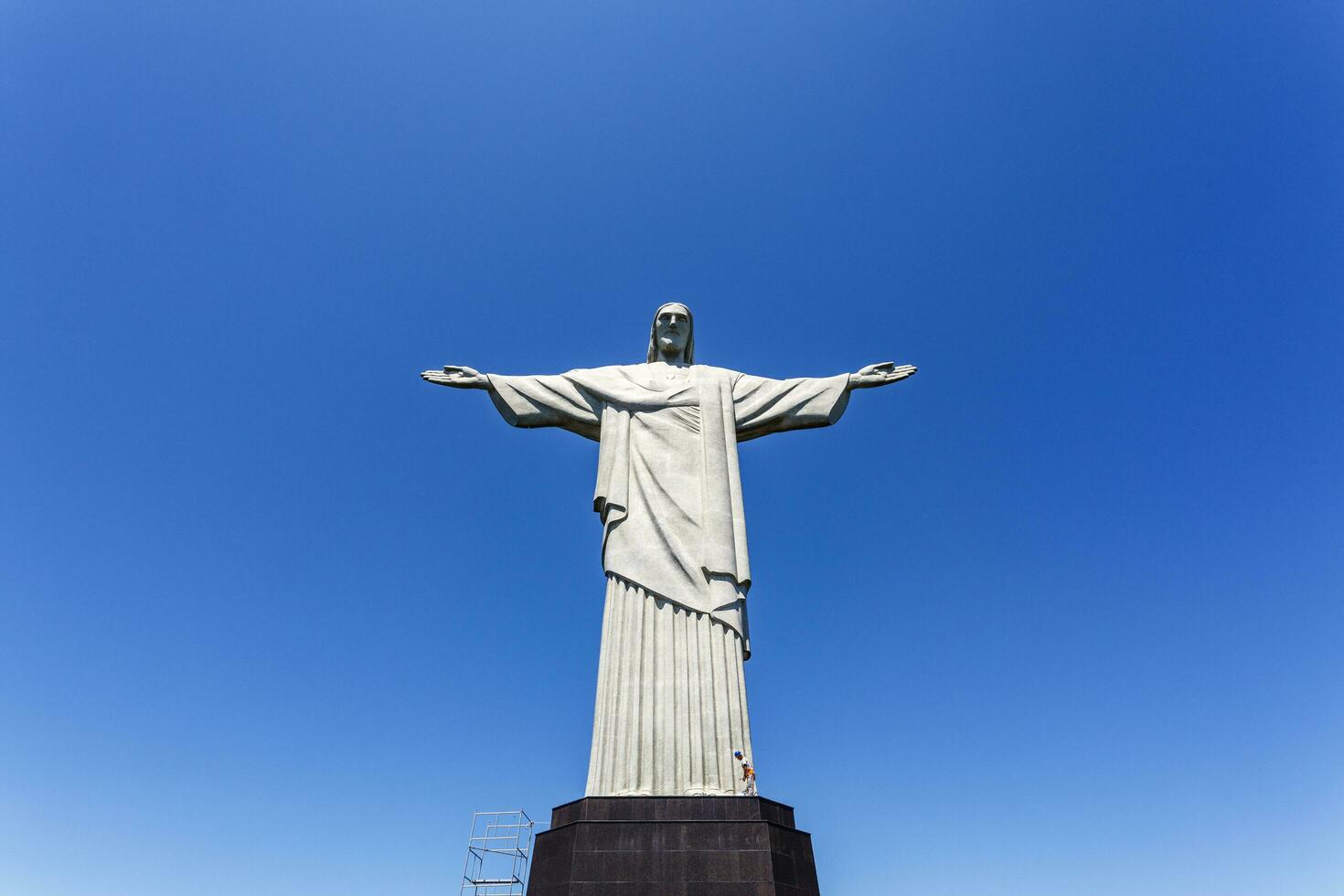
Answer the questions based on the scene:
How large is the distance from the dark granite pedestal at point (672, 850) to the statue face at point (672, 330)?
621 centimetres

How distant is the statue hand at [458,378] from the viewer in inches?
431

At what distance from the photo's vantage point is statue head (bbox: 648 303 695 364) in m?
11.8

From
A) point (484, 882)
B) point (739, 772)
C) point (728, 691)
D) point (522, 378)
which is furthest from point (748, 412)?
point (484, 882)

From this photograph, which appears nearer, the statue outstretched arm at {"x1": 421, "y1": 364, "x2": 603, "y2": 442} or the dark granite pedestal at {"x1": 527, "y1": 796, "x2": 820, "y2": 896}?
the dark granite pedestal at {"x1": 527, "y1": 796, "x2": 820, "y2": 896}

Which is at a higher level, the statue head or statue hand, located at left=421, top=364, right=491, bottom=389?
the statue head

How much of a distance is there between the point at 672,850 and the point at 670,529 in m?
3.59

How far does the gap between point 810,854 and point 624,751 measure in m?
2.14

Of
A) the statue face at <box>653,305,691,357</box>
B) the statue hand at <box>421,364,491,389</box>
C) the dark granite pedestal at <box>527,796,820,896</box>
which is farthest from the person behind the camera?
the statue face at <box>653,305,691,357</box>

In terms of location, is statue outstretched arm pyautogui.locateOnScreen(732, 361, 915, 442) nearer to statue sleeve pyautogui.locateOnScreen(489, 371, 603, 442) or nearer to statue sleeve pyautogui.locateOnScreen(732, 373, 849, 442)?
statue sleeve pyautogui.locateOnScreen(732, 373, 849, 442)

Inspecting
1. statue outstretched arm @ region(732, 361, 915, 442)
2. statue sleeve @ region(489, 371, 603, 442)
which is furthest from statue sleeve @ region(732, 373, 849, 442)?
statue sleeve @ region(489, 371, 603, 442)

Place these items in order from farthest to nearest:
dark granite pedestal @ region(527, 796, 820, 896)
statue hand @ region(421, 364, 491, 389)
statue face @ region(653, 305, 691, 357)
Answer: statue face @ region(653, 305, 691, 357), statue hand @ region(421, 364, 491, 389), dark granite pedestal @ region(527, 796, 820, 896)

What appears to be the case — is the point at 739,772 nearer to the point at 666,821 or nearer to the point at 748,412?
the point at 666,821

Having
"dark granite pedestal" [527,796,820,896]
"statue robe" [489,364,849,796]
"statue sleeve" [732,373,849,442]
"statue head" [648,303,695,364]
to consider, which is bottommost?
"dark granite pedestal" [527,796,820,896]

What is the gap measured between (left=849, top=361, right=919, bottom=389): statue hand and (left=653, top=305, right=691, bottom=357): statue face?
8.19 feet
